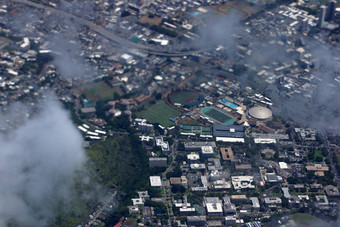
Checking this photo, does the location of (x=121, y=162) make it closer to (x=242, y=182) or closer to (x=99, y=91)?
(x=242, y=182)

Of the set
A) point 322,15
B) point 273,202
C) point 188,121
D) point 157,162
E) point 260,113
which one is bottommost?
point 188,121

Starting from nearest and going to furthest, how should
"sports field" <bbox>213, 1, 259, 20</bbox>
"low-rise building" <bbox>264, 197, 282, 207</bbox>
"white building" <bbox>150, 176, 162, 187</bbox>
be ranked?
"low-rise building" <bbox>264, 197, 282, 207</bbox>
"white building" <bbox>150, 176, 162, 187</bbox>
"sports field" <bbox>213, 1, 259, 20</bbox>

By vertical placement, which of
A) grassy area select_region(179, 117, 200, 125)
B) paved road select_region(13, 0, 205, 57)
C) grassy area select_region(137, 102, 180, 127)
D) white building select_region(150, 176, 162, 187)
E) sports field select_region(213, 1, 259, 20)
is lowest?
paved road select_region(13, 0, 205, 57)

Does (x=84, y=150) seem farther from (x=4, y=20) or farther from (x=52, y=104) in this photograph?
(x=4, y=20)

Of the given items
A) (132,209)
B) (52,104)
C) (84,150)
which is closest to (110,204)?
(132,209)

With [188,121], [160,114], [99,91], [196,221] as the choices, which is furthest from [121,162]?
[99,91]

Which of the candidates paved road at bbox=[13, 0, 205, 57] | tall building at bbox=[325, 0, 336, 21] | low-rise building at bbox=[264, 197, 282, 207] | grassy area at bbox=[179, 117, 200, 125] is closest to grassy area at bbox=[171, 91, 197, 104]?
grassy area at bbox=[179, 117, 200, 125]

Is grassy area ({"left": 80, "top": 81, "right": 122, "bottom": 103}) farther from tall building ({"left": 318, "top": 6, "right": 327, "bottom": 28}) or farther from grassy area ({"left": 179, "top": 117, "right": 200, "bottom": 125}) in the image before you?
tall building ({"left": 318, "top": 6, "right": 327, "bottom": 28})
